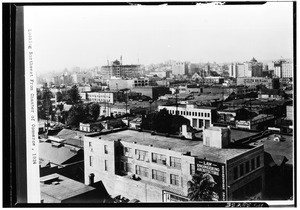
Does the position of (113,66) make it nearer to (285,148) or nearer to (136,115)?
(136,115)

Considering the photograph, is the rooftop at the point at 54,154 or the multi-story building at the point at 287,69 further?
the rooftop at the point at 54,154

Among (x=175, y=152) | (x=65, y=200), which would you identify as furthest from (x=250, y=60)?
(x=65, y=200)

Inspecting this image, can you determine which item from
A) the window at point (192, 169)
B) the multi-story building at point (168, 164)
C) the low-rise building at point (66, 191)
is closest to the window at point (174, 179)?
the multi-story building at point (168, 164)

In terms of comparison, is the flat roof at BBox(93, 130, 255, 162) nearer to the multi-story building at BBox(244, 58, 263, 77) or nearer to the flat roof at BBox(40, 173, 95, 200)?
the flat roof at BBox(40, 173, 95, 200)

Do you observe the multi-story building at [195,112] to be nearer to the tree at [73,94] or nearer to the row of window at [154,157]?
the row of window at [154,157]

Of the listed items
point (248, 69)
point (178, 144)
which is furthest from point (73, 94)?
point (248, 69)
